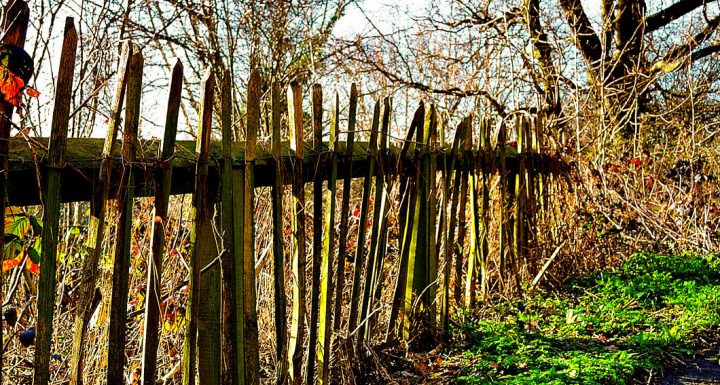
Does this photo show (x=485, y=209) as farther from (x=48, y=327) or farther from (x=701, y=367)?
(x=48, y=327)

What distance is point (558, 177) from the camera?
18.9 feet

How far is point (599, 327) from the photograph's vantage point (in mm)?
3982

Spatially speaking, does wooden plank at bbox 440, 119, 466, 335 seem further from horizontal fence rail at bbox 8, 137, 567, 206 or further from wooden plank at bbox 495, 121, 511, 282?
horizontal fence rail at bbox 8, 137, 567, 206

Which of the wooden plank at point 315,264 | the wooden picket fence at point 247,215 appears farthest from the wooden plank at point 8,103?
the wooden plank at point 315,264

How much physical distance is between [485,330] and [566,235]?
2.05 metres

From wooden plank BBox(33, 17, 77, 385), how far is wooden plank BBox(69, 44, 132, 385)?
0.10 m

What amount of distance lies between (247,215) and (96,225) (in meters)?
0.60

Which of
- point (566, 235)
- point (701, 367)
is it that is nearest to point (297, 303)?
point (701, 367)

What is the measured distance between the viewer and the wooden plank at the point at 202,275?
191cm

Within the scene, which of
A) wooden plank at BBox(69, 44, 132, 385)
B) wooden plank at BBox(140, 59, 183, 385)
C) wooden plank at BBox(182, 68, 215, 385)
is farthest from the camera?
wooden plank at BBox(182, 68, 215, 385)

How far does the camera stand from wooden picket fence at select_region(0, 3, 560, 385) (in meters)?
1.63

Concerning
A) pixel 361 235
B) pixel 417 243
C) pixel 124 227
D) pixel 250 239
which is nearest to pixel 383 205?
pixel 361 235

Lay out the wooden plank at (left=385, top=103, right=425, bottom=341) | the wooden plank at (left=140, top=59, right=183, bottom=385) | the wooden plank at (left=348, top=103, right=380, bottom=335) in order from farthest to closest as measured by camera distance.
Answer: the wooden plank at (left=385, top=103, right=425, bottom=341) < the wooden plank at (left=348, top=103, right=380, bottom=335) < the wooden plank at (left=140, top=59, right=183, bottom=385)

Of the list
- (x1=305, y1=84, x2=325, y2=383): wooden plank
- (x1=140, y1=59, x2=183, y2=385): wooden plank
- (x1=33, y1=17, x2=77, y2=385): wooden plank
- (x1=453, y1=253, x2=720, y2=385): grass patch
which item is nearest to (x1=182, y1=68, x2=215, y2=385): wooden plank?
(x1=140, y1=59, x2=183, y2=385): wooden plank
